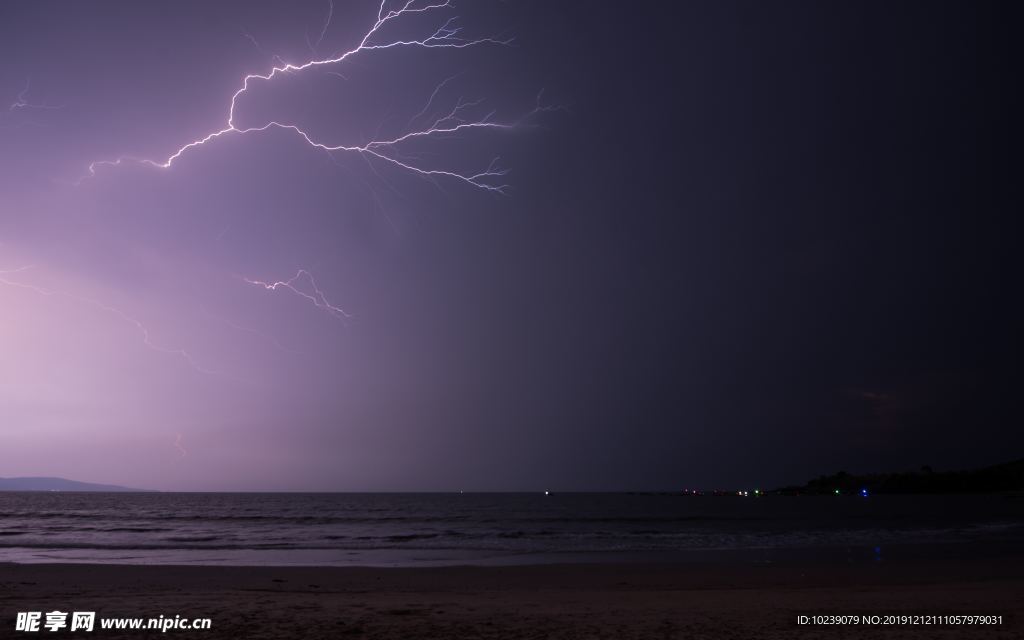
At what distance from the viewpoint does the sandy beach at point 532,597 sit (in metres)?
8.81

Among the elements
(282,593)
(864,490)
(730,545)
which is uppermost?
(282,593)

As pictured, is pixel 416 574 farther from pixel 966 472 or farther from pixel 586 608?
pixel 966 472

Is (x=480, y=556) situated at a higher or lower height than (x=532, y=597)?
lower

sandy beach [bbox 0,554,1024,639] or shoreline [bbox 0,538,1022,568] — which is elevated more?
sandy beach [bbox 0,554,1024,639]

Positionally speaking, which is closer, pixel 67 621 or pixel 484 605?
pixel 67 621

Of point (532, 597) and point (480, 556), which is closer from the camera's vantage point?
point (532, 597)

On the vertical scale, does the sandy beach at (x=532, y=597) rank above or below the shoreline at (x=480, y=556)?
above

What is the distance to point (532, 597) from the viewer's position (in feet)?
40.0

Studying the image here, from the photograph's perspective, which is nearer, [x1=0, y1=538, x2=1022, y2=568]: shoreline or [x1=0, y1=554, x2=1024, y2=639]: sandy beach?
[x1=0, y1=554, x2=1024, y2=639]: sandy beach

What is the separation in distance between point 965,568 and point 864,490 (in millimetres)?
194724

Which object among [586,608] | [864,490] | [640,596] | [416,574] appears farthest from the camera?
[864,490]

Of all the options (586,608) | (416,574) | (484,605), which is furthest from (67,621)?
(416,574)

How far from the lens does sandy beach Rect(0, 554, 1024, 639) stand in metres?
8.81

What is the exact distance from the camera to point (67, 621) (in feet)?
30.1
